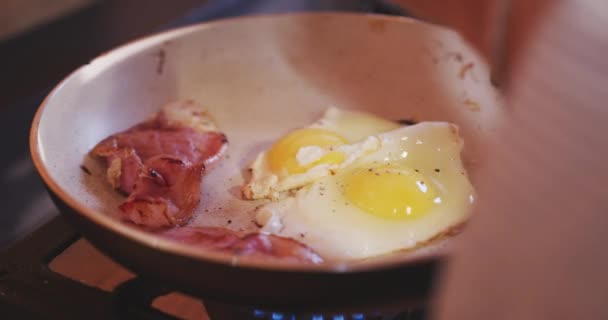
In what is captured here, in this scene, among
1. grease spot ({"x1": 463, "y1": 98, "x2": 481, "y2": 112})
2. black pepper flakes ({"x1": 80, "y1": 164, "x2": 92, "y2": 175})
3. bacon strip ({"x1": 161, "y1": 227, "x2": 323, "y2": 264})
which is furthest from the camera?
grease spot ({"x1": 463, "y1": 98, "x2": 481, "y2": 112})

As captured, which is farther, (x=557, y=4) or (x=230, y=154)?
(x=230, y=154)

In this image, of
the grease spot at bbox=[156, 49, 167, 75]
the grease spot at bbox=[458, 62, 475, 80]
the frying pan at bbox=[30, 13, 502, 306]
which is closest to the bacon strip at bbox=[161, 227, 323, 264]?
the frying pan at bbox=[30, 13, 502, 306]

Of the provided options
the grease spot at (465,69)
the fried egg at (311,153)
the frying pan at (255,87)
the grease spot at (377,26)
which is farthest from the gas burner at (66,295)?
the grease spot at (377,26)

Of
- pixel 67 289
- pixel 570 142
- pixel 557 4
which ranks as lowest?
pixel 67 289

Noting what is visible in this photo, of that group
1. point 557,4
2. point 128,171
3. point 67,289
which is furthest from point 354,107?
point 557,4

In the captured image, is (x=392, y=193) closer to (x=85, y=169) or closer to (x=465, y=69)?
(x=465, y=69)

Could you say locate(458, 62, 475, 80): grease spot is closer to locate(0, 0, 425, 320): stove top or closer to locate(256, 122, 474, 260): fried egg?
locate(256, 122, 474, 260): fried egg

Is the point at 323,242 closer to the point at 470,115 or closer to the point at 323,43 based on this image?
the point at 470,115
